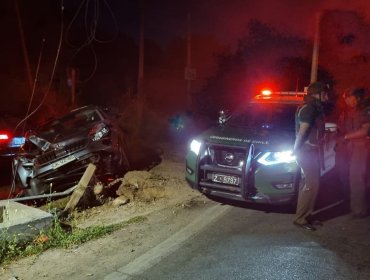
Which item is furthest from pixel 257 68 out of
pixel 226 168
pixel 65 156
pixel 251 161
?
pixel 251 161

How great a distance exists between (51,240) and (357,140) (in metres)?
4.36

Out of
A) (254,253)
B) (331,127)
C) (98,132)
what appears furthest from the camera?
(98,132)

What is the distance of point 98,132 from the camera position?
719 centimetres

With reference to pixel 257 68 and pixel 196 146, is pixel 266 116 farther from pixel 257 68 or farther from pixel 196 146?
pixel 257 68

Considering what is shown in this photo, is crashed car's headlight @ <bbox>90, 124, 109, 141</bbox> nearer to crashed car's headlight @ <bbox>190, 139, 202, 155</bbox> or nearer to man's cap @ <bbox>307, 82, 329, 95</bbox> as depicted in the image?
crashed car's headlight @ <bbox>190, 139, 202, 155</bbox>

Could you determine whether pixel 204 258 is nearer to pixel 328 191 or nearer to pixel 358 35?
pixel 328 191

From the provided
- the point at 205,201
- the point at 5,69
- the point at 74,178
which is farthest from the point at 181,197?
the point at 5,69

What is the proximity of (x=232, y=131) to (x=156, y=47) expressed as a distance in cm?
2752

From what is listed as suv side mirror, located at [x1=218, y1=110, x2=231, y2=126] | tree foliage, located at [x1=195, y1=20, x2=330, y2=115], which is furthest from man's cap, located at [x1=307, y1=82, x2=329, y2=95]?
tree foliage, located at [x1=195, y1=20, x2=330, y2=115]

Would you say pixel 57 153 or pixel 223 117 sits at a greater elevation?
pixel 223 117

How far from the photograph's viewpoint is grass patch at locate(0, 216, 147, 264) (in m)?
4.50

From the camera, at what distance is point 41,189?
6930 millimetres

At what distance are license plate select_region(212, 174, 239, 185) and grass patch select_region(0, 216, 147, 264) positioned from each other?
4.84 ft

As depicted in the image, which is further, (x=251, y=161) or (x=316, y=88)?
(x=251, y=161)
